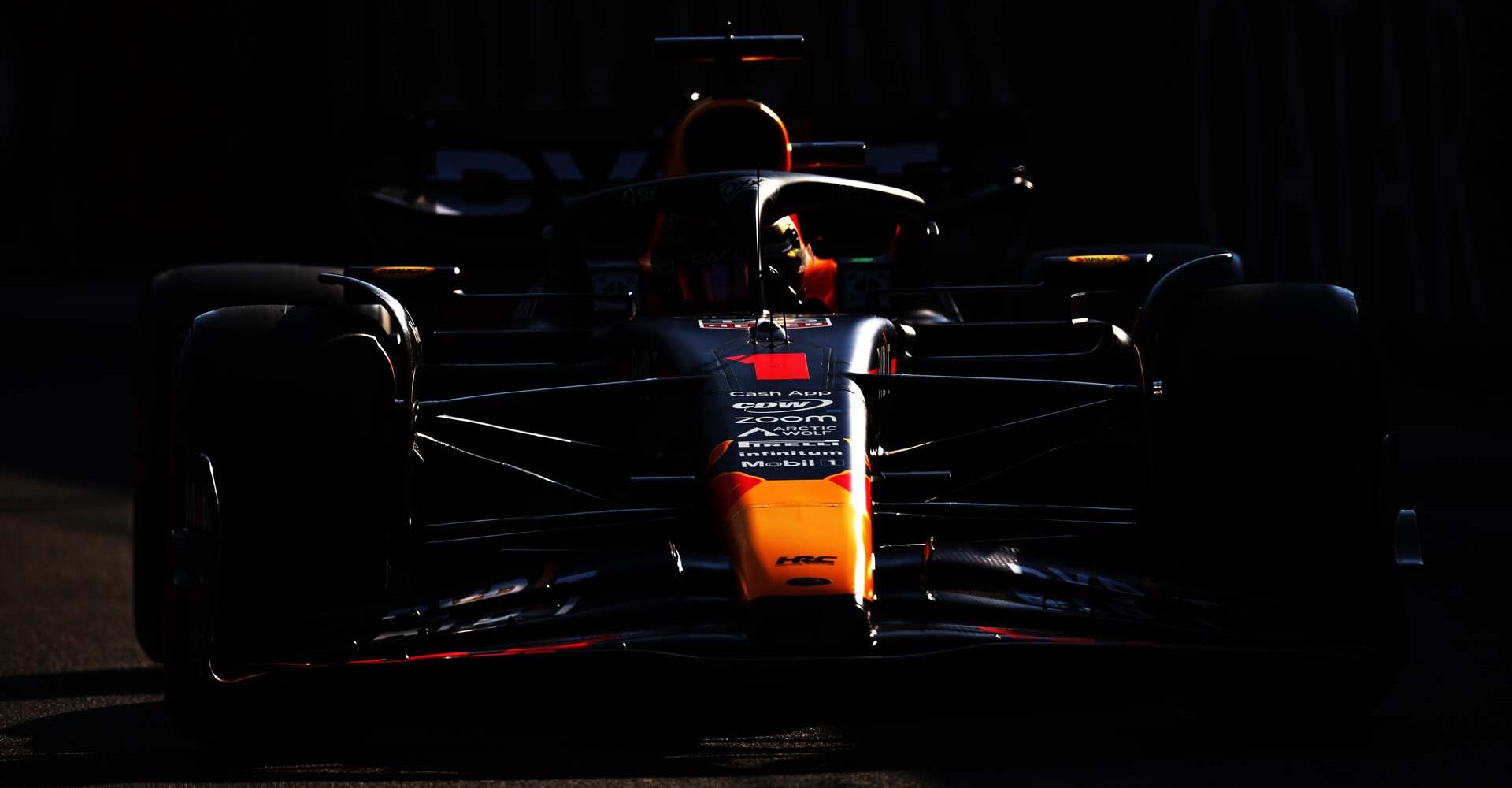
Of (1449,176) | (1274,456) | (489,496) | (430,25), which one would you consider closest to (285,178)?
(430,25)

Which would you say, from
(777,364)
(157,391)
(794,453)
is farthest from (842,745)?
(157,391)

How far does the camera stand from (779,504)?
3.91m

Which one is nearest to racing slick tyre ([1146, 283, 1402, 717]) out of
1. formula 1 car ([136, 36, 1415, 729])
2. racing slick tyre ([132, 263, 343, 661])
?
formula 1 car ([136, 36, 1415, 729])

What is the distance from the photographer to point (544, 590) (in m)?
3.94

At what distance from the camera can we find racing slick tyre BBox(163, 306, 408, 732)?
4.04 metres

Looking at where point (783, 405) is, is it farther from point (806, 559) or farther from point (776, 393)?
point (806, 559)

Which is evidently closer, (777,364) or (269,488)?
(269,488)

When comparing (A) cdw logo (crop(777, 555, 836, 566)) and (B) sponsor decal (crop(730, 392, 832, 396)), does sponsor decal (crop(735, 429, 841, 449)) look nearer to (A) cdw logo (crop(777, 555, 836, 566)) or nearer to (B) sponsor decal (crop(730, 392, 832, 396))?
(B) sponsor decal (crop(730, 392, 832, 396))

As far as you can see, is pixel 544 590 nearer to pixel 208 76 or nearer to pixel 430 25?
pixel 430 25

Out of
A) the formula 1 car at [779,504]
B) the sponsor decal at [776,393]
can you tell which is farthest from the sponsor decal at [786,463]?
the sponsor decal at [776,393]

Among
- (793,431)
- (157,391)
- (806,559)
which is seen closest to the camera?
(806,559)

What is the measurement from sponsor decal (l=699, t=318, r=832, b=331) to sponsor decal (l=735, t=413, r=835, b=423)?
554mm

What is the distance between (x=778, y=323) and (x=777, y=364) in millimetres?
322

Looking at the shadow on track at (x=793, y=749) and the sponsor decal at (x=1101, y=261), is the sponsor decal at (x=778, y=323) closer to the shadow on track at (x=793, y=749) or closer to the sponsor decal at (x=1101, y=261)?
the sponsor decal at (x=1101, y=261)
